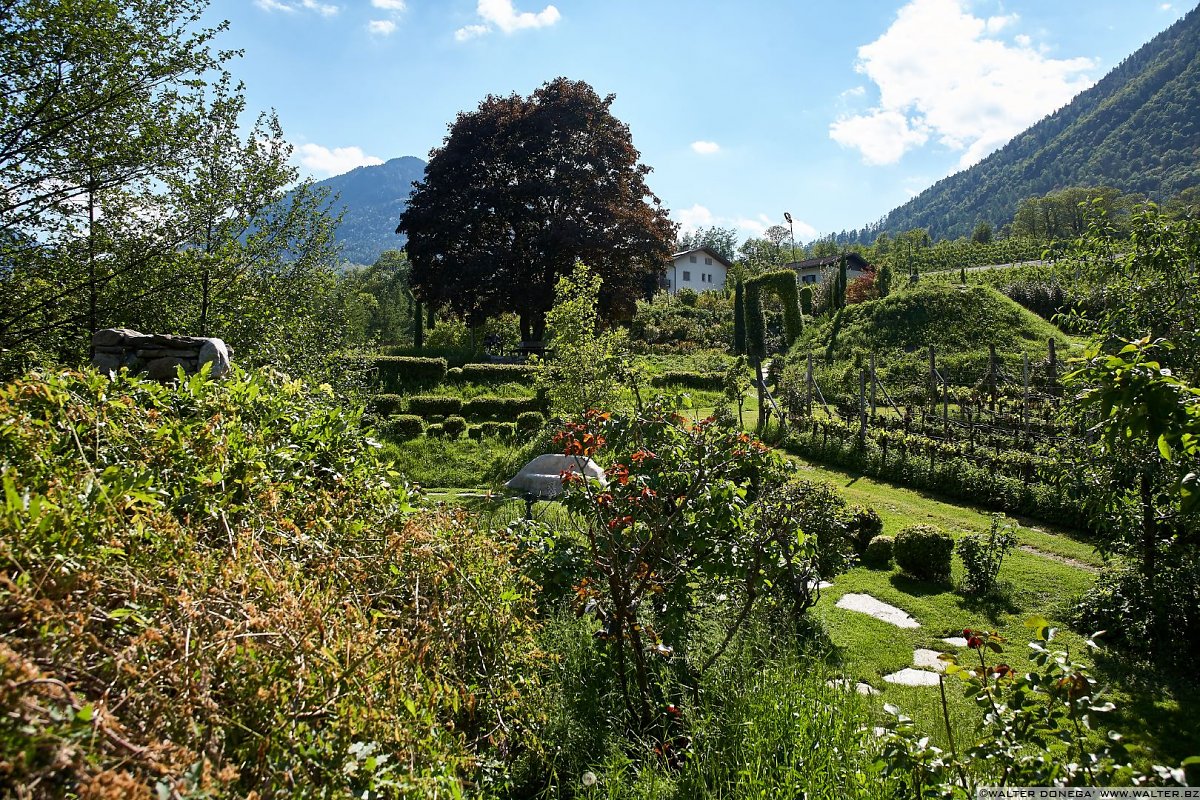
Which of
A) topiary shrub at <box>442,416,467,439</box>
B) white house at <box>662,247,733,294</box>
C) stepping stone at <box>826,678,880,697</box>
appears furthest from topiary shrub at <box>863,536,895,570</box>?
white house at <box>662,247,733,294</box>

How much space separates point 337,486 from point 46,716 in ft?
6.78

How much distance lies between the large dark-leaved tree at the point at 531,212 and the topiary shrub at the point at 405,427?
416 inches

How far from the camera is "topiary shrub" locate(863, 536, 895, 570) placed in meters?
7.60

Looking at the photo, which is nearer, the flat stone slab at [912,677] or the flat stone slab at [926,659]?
the flat stone slab at [912,677]

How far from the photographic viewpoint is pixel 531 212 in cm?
2578

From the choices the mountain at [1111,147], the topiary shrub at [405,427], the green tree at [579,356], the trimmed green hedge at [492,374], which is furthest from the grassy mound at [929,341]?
the mountain at [1111,147]

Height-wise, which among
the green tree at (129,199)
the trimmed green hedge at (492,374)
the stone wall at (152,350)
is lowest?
the trimmed green hedge at (492,374)

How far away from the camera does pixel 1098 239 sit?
5.61 metres

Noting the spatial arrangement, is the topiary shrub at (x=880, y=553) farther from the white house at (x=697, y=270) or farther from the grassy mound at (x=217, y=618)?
the white house at (x=697, y=270)

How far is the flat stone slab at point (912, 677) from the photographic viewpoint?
15.4 ft

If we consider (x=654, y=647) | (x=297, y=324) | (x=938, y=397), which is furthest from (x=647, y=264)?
(x=654, y=647)

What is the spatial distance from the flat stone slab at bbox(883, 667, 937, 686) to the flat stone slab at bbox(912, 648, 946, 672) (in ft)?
0.28

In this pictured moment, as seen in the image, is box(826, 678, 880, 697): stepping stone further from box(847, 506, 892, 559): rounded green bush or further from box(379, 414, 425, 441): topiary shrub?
box(379, 414, 425, 441): topiary shrub

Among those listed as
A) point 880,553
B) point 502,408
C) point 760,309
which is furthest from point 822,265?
point 880,553
